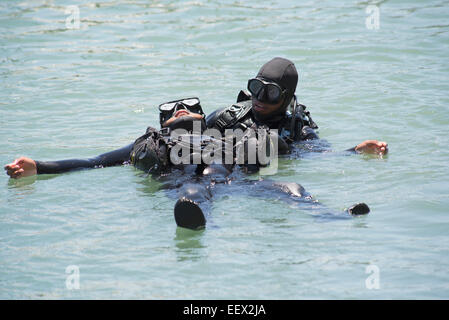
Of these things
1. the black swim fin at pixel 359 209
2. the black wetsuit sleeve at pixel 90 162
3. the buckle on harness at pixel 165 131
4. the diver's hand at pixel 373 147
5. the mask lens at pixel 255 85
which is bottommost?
the black swim fin at pixel 359 209

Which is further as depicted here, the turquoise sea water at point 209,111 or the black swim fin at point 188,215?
the black swim fin at point 188,215

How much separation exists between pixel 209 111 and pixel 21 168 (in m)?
3.20

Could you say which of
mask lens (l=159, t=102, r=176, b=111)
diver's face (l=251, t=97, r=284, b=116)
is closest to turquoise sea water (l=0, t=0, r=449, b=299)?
diver's face (l=251, t=97, r=284, b=116)

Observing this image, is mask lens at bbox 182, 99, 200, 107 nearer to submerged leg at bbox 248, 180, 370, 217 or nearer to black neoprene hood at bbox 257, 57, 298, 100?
black neoprene hood at bbox 257, 57, 298, 100

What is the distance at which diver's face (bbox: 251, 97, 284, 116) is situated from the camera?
701 cm

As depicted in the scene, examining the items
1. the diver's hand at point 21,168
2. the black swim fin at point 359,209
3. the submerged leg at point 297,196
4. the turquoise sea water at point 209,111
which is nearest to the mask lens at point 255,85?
the turquoise sea water at point 209,111

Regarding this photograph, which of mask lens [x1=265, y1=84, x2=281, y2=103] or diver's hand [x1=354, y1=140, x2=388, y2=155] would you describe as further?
mask lens [x1=265, y1=84, x2=281, y2=103]

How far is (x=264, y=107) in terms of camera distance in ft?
23.0

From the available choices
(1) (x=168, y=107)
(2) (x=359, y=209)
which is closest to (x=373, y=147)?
(2) (x=359, y=209)

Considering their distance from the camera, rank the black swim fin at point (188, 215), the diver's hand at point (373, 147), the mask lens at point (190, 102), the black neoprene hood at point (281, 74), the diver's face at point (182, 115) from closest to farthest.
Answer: the black swim fin at point (188, 215)
the diver's face at point (182, 115)
the mask lens at point (190, 102)
the diver's hand at point (373, 147)
the black neoprene hood at point (281, 74)

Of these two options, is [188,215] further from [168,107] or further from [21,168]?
[21,168]

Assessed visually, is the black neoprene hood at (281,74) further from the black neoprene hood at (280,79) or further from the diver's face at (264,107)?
the diver's face at (264,107)

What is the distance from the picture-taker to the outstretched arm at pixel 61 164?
624 centimetres

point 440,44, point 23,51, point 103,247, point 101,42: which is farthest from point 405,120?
point 23,51
